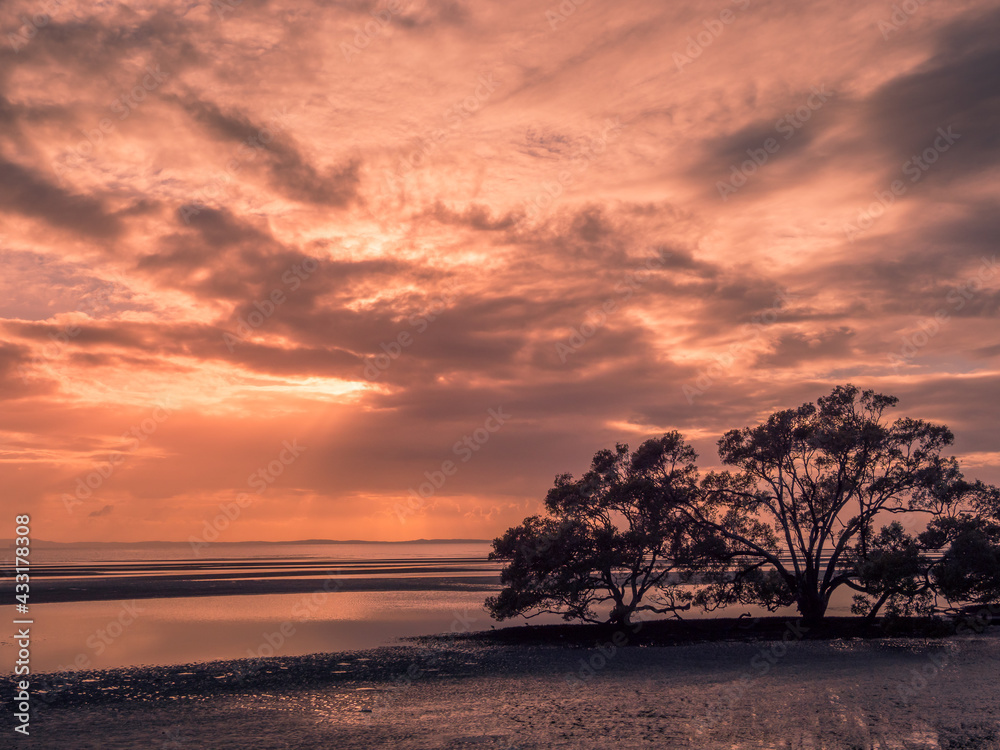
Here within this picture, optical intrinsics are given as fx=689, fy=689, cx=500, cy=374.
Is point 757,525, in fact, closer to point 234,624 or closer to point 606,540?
point 606,540

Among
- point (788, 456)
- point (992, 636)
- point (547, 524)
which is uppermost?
point (788, 456)

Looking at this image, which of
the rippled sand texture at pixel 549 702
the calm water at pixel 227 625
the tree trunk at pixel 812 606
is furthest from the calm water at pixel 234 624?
the tree trunk at pixel 812 606

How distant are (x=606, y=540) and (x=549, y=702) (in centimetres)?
1702

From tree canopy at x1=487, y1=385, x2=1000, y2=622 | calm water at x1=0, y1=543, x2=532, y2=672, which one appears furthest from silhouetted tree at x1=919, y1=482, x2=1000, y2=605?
calm water at x1=0, y1=543, x2=532, y2=672

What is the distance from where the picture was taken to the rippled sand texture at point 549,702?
60.6 feet

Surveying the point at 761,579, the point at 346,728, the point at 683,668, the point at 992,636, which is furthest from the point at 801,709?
the point at 992,636

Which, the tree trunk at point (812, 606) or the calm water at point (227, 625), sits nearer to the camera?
the calm water at point (227, 625)

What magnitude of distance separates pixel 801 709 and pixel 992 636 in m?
24.1

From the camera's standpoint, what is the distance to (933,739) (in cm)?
1812

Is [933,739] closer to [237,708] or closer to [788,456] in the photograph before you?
[237,708]

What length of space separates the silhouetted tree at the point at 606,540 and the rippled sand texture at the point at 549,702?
256 inches

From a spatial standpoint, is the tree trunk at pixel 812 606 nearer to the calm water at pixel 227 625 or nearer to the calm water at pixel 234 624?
the calm water at pixel 234 624

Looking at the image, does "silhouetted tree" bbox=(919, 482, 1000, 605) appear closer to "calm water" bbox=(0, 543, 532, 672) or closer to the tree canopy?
the tree canopy

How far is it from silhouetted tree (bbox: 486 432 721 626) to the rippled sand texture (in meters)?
6.49
